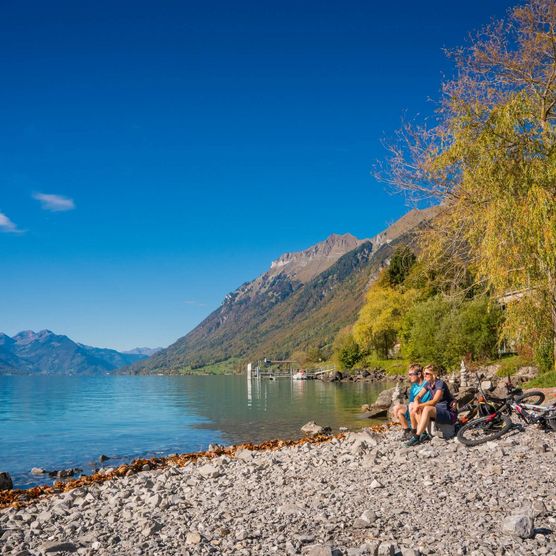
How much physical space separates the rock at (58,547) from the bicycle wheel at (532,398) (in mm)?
11783

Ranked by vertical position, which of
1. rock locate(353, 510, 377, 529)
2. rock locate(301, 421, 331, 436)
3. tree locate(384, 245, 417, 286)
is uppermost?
tree locate(384, 245, 417, 286)

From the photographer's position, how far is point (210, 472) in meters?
14.1

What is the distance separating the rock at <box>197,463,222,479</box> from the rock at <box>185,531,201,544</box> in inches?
198

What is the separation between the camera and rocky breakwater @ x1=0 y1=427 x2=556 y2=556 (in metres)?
7.91

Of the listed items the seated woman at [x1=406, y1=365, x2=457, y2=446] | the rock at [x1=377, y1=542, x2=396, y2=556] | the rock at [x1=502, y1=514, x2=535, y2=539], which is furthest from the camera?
the seated woman at [x1=406, y1=365, x2=457, y2=446]

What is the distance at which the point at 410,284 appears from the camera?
87250 millimetres

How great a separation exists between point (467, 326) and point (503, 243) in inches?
1589

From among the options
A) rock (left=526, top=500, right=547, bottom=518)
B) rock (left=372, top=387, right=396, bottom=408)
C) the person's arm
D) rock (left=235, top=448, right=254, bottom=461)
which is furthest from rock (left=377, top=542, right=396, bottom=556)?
rock (left=372, top=387, right=396, bottom=408)

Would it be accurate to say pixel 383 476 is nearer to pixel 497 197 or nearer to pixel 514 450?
pixel 514 450

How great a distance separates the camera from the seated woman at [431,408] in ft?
49.1

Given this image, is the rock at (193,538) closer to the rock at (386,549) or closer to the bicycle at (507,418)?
the rock at (386,549)

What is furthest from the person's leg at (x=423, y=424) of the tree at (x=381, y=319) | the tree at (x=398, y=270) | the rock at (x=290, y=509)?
the tree at (x=398, y=270)

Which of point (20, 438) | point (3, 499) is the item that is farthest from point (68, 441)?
point (3, 499)

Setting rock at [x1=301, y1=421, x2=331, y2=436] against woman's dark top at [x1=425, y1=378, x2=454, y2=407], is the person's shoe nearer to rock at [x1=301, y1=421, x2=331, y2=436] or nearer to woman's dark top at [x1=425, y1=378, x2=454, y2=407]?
woman's dark top at [x1=425, y1=378, x2=454, y2=407]
